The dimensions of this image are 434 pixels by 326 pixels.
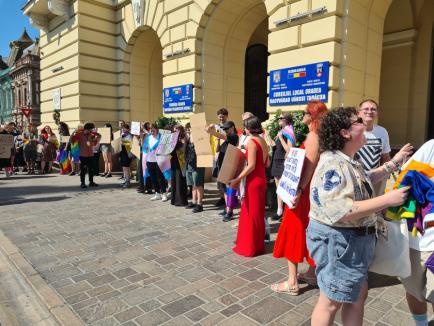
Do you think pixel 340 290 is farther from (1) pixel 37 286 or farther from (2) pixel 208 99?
(2) pixel 208 99

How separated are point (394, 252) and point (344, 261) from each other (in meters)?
0.38

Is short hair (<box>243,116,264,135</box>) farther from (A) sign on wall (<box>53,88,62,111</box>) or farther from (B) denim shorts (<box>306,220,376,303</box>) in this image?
(A) sign on wall (<box>53,88,62,111</box>)

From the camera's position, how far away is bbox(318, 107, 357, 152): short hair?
209 cm

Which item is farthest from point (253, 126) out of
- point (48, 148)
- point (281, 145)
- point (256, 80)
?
point (48, 148)

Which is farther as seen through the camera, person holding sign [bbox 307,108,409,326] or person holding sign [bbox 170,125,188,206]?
person holding sign [bbox 170,125,188,206]

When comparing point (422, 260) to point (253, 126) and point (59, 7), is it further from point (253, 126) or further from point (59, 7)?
point (59, 7)

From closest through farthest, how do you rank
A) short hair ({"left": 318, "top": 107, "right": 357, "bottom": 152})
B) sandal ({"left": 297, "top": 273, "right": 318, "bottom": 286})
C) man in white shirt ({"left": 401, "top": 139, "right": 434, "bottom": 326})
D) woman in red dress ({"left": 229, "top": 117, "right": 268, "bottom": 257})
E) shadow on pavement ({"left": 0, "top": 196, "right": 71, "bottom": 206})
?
short hair ({"left": 318, "top": 107, "right": 357, "bottom": 152}) < man in white shirt ({"left": 401, "top": 139, "right": 434, "bottom": 326}) < sandal ({"left": 297, "top": 273, "right": 318, "bottom": 286}) < woman in red dress ({"left": 229, "top": 117, "right": 268, "bottom": 257}) < shadow on pavement ({"left": 0, "top": 196, "right": 71, "bottom": 206})

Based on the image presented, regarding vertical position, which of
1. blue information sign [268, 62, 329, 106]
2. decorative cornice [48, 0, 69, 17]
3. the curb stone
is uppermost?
decorative cornice [48, 0, 69, 17]

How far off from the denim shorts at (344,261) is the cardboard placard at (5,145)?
13.2m

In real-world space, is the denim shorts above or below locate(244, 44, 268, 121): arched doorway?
below

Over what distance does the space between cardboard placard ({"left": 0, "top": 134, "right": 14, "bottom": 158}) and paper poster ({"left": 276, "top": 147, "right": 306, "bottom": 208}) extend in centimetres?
1225

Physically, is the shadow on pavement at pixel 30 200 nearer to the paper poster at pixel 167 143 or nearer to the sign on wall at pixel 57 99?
the paper poster at pixel 167 143

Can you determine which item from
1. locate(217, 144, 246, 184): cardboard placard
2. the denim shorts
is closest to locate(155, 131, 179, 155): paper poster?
locate(217, 144, 246, 184): cardboard placard

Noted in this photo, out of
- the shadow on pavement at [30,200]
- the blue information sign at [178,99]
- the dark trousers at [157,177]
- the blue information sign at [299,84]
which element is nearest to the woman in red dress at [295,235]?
the blue information sign at [299,84]
